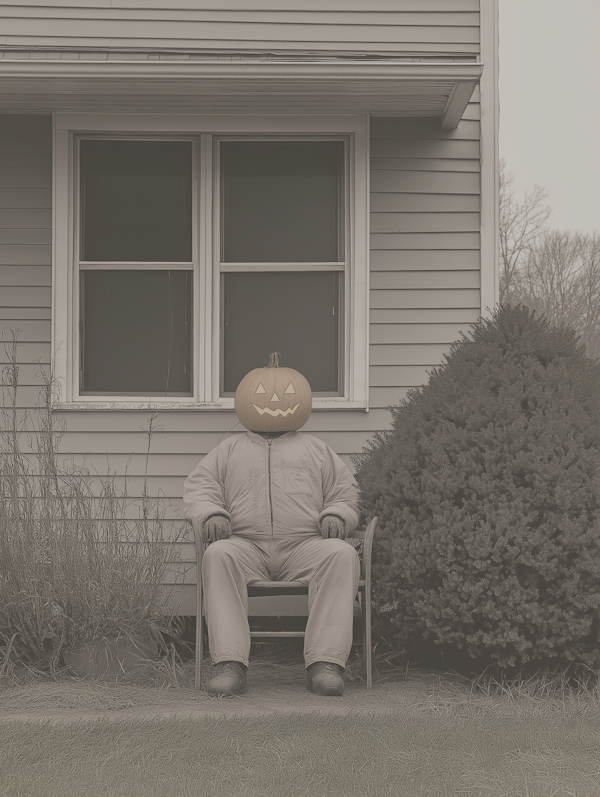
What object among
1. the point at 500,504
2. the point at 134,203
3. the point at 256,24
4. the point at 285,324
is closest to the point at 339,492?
the point at 500,504

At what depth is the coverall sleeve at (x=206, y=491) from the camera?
4402 millimetres

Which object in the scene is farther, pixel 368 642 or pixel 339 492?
pixel 339 492

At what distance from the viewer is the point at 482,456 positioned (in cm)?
420

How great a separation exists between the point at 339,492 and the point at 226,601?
2.90 ft

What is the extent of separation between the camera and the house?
5.43 m

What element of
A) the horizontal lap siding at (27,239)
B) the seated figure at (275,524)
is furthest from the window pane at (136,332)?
the seated figure at (275,524)

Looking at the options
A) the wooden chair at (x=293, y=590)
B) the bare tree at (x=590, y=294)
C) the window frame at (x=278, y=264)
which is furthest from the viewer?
the bare tree at (x=590, y=294)

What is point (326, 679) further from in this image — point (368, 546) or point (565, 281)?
point (565, 281)

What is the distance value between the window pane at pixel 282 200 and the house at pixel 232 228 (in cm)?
1

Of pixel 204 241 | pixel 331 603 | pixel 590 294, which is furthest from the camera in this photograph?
pixel 590 294

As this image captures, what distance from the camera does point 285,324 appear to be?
219 inches

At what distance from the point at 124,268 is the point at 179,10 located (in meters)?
1.57

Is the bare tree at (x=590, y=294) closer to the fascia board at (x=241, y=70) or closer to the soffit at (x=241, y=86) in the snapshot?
the soffit at (x=241, y=86)

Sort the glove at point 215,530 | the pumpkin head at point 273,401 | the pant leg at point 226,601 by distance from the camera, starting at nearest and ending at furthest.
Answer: the pant leg at point 226,601 < the glove at point 215,530 < the pumpkin head at point 273,401
